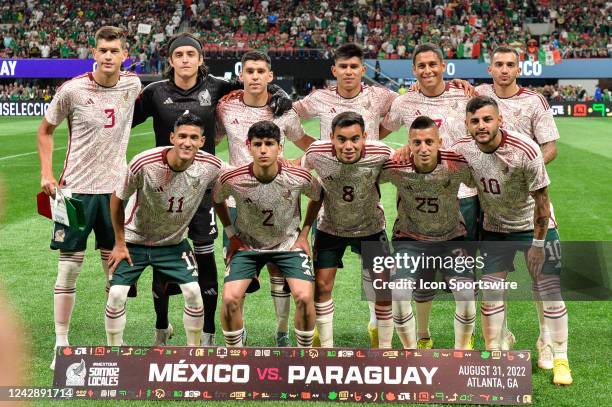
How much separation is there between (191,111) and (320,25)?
38.5 m

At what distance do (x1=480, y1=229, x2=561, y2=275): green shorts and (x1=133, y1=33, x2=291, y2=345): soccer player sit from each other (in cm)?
177

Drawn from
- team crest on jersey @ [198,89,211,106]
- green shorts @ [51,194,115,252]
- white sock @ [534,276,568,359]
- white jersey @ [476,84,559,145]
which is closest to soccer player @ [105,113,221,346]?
green shorts @ [51,194,115,252]

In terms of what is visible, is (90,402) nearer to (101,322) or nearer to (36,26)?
(101,322)

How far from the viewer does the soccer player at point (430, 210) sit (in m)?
5.20

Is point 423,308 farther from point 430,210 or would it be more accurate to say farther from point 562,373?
point 562,373

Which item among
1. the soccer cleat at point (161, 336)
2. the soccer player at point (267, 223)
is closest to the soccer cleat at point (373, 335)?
the soccer player at point (267, 223)

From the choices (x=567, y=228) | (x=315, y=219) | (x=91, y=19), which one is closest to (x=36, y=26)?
(x=91, y=19)

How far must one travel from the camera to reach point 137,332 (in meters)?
6.39

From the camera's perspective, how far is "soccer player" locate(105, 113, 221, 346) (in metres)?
5.20

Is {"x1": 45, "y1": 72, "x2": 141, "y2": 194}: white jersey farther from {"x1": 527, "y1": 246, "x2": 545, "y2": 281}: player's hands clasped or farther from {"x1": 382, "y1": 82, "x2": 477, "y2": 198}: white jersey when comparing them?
{"x1": 527, "y1": 246, "x2": 545, "y2": 281}: player's hands clasped

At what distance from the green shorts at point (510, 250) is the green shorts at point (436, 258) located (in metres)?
0.13

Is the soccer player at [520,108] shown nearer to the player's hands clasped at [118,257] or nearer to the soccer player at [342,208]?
the soccer player at [342,208]

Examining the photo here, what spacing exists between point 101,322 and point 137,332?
42 cm

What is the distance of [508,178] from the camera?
5.12 metres
